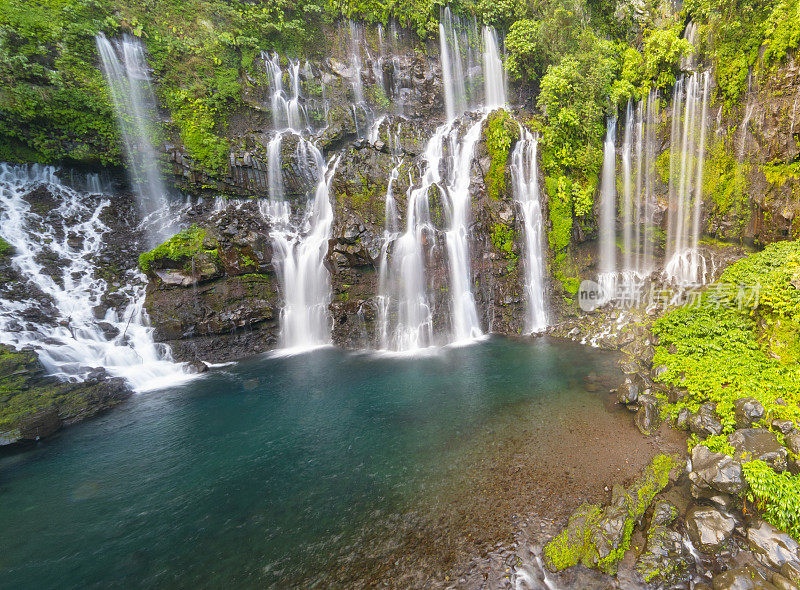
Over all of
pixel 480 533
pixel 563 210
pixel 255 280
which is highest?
pixel 563 210

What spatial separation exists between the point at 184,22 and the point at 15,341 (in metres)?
18.9

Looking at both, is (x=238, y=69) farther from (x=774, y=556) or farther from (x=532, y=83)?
(x=774, y=556)

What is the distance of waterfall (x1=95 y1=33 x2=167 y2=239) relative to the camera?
16625 millimetres

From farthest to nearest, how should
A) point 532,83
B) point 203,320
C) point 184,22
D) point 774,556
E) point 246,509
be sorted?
point 532,83, point 184,22, point 203,320, point 246,509, point 774,556

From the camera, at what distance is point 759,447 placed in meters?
5.44

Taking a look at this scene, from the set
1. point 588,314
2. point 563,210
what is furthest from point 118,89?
point 588,314

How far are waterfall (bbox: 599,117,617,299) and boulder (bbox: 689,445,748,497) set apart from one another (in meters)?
11.6

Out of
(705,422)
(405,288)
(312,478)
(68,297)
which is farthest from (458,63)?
(312,478)

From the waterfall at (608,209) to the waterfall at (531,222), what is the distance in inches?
125

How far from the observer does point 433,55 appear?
2209cm

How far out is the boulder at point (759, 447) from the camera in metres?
5.14

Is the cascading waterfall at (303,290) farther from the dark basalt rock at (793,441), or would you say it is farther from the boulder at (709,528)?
the dark basalt rock at (793,441)

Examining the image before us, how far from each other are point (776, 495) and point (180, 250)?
19.5 meters

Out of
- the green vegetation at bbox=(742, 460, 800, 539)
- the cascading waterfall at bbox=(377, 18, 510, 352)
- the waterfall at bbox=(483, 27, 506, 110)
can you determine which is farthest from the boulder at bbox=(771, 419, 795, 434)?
the waterfall at bbox=(483, 27, 506, 110)
